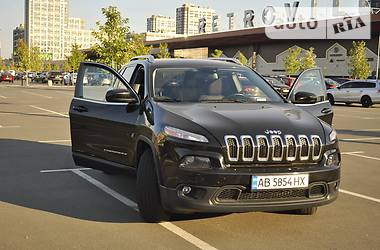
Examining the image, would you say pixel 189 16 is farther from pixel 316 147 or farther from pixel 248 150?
pixel 248 150

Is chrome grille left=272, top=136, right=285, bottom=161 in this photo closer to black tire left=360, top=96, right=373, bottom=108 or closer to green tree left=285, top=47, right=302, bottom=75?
black tire left=360, top=96, right=373, bottom=108

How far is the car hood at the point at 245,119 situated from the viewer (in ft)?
14.6

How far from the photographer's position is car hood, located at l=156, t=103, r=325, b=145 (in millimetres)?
4465

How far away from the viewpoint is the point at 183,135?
4469 mm

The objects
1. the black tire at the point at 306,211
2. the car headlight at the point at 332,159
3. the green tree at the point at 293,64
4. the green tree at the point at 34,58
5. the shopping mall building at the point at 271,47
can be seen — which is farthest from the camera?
the green tree at the point at 34,58

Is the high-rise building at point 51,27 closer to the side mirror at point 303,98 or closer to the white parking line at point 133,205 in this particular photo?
the white parking line at point 133,205

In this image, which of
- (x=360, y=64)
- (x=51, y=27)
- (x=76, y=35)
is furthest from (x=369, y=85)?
(x=76, y=35)

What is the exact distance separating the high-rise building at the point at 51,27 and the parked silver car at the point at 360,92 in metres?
144

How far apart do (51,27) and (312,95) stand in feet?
581

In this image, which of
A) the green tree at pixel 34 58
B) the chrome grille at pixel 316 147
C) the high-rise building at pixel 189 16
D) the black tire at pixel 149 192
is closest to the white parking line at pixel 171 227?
the black tire at pixel 149 192

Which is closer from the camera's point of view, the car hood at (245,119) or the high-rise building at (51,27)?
the car hood at (245,119)

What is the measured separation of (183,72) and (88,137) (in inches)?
58.1

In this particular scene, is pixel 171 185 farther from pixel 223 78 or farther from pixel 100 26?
pixel 100 26

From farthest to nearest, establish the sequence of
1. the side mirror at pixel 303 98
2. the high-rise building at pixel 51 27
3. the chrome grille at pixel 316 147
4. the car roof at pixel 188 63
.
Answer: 1. the high-rise building at pixel 51 27
2. the side mirror at pixel 303 98
3. the car roof at pixel 188 63
4. the chrome grille at pixel 316 147
